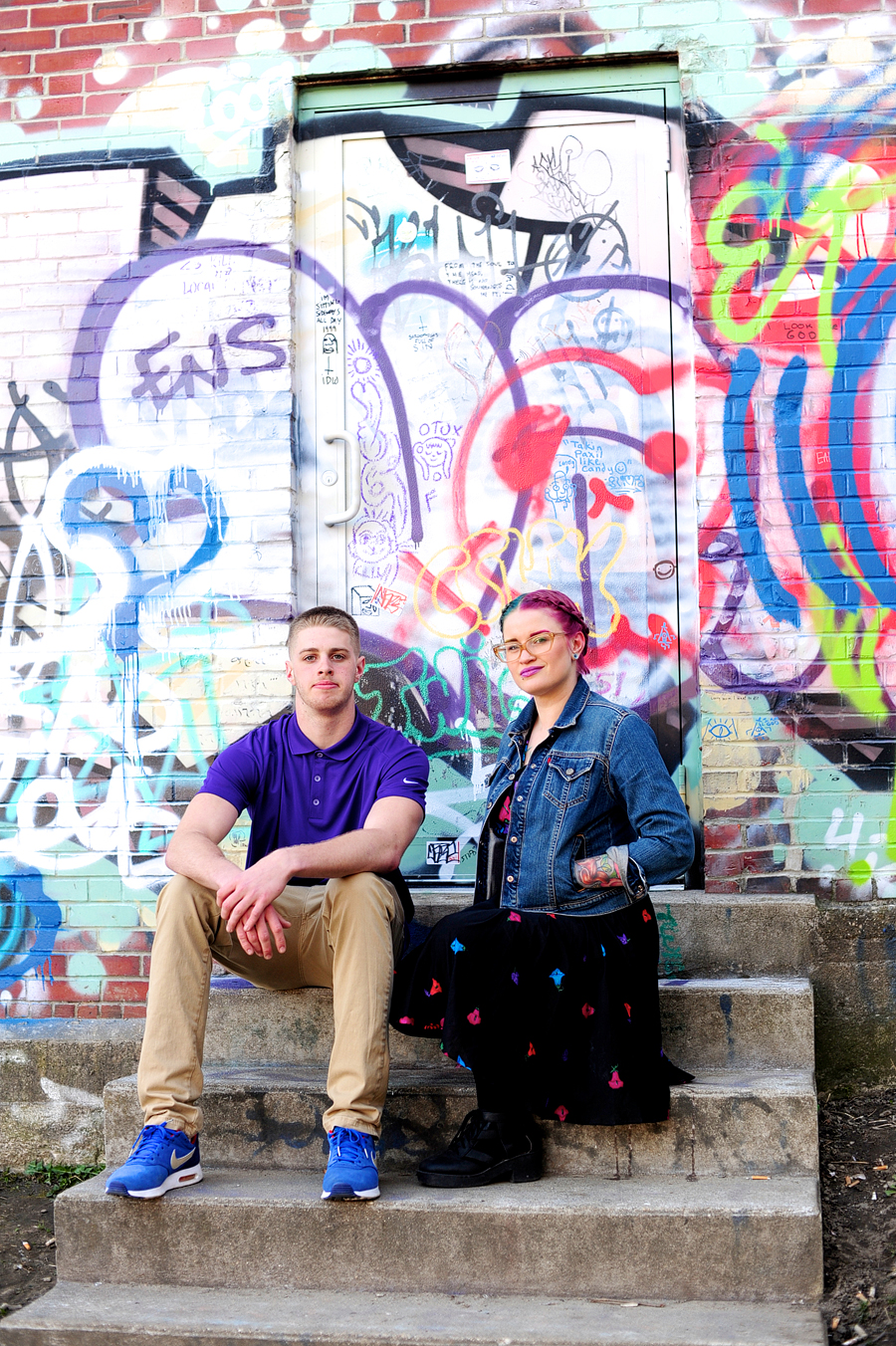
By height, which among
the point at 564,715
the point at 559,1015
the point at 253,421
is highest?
the point at 253,421

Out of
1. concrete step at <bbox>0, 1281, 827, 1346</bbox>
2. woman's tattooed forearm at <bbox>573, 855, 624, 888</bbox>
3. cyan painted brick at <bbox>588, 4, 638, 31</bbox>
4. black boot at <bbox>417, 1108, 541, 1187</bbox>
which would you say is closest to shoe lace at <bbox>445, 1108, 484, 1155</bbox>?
black boot at <bbox>417, 1108, 541, 1187</bbox>

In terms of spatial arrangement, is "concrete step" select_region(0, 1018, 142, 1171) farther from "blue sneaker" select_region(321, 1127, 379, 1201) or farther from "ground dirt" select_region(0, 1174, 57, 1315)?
"blue sneaker" select_region(321, 1127, 379, 1201)

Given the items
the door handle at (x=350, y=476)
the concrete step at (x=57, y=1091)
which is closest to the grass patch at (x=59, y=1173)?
the concrete step at (x=57, y=1091)

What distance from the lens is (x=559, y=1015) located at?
114 inches

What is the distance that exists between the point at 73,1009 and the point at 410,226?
9.95ft

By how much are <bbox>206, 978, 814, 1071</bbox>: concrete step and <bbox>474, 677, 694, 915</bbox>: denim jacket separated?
0.53 metres

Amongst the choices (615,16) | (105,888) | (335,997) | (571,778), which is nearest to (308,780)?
(335,997)

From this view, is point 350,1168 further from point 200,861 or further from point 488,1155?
point 200,861

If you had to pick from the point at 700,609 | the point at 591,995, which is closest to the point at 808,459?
the point at 700,609

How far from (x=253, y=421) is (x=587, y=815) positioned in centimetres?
198

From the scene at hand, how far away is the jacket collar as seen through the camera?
3168 millimetres

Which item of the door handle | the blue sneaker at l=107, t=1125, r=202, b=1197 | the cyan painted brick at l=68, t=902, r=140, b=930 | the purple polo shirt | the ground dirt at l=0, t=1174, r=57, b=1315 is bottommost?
the ground dirt at l=0, t=1174, r=57, b=1315

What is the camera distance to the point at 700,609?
155 inches

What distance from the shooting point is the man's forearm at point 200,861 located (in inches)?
119
